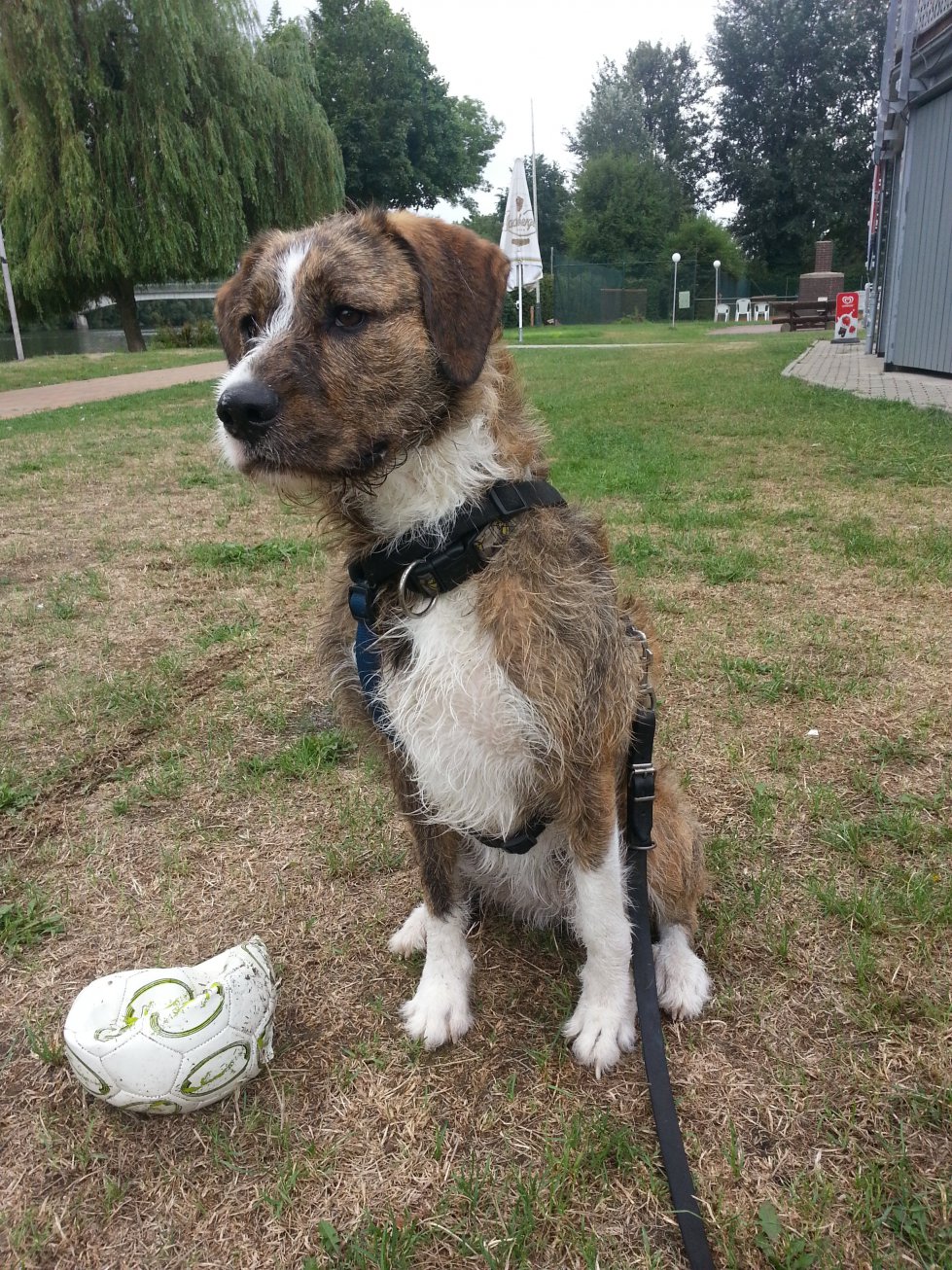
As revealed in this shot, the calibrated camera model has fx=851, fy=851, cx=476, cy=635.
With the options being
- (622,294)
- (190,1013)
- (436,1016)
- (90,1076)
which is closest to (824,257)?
(622,294)

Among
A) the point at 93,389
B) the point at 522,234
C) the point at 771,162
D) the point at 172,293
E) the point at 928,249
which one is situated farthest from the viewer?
the point at 771,162

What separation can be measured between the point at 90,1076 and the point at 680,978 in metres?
1.46

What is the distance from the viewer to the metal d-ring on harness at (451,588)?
184cm

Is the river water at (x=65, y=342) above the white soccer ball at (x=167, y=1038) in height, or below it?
above

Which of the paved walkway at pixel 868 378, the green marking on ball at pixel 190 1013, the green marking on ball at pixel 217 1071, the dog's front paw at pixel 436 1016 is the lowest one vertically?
the dog's front paw at pixel 436 1016

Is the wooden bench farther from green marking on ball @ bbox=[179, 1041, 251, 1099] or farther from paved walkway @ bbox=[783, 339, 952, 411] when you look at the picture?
green marking on ball @ bbox=[179, 1041, 251, 1099]

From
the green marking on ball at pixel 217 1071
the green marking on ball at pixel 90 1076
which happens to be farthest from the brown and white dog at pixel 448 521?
the green marking on ball at pixel 90 1076

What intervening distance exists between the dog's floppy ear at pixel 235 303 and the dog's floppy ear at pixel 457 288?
39 centimetres

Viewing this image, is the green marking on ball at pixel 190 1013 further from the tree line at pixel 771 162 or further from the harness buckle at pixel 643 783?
the tree line at pixel 771 162

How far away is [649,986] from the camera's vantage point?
2.06 m

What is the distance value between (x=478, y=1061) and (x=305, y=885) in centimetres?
90

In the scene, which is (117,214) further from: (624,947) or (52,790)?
(624,947)

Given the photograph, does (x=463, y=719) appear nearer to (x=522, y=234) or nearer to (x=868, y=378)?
(x=868, y=378)

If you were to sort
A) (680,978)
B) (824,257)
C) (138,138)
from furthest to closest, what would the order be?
Answer: (824,257) → (138,138) → (680,978)
